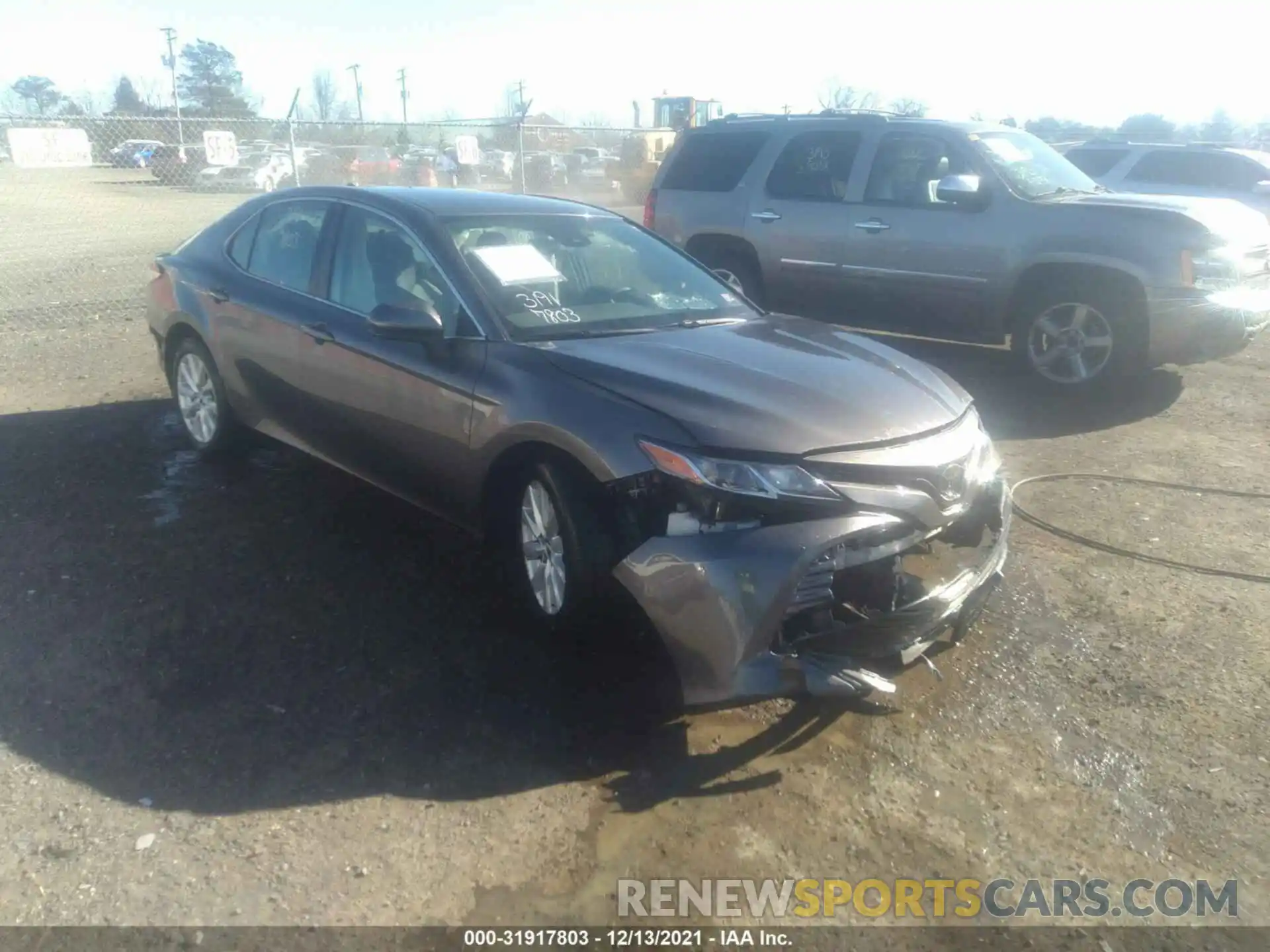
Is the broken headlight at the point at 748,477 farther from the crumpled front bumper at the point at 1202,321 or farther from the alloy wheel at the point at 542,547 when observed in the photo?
the crumpled front bumper at the point at 1202,321

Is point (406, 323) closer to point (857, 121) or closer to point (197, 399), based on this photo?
point (197, 399)

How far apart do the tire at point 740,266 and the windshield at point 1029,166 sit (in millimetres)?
2074

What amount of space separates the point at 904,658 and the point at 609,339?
1.68 m

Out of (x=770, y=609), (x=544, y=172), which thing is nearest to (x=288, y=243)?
(x=770, y=609)

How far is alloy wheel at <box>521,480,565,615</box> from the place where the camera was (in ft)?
12.4

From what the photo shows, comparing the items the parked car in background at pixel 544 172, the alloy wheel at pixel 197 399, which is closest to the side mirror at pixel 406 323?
the alloy wheel at pixel 197 399

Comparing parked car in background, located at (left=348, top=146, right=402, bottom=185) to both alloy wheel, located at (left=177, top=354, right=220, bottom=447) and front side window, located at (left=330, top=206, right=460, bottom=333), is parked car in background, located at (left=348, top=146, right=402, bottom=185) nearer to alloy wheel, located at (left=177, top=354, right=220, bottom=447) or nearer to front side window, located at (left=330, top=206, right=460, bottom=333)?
alloy wheel, located at (left=177, top=354, right=220, bottom=447)

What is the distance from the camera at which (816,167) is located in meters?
8.92

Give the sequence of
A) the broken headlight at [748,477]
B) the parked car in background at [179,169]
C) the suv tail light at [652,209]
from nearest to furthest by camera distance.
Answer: the broken headlight at [748,477] → the suv tail light at [652,209] → the parked car in background at [179,169]

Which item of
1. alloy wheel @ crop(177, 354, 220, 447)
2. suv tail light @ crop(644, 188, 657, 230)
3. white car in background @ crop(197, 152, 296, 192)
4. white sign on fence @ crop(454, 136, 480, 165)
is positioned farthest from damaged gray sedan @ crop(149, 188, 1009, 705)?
white car in background @ crop(197, 152, 296, 192)

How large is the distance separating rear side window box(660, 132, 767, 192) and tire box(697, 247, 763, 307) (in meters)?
0.55

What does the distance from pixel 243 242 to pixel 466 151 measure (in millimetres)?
17759

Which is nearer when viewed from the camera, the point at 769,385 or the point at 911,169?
the point at 769,385

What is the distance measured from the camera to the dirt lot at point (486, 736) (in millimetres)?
2865
